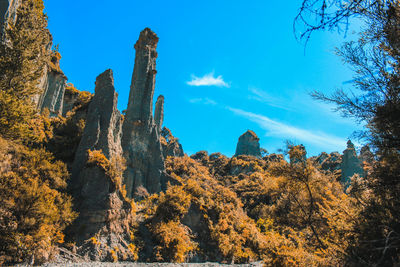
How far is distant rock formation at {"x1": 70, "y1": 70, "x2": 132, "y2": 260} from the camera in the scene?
14273 mm

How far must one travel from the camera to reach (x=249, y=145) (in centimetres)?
8712

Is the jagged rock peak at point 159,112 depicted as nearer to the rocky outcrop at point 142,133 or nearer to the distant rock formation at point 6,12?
the rocky outcrop at point 142,133

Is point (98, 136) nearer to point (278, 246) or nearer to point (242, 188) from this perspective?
point (278, 246)

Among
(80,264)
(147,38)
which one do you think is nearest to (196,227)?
(80,264)

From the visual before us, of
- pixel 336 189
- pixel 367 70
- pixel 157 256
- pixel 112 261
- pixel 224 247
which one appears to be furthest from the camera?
pixel 224 247

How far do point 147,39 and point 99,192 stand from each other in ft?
106

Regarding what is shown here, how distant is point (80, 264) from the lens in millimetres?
11688

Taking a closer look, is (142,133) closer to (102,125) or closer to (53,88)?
(53,88)

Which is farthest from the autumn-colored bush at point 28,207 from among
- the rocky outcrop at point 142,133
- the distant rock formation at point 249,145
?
the distant rock formation at point 249,145

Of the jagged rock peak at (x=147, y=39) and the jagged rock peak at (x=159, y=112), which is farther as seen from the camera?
the jagged rock peak at (x=159, y=112)

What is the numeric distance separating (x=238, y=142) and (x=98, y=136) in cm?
7626

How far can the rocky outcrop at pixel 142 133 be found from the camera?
100.0 ft

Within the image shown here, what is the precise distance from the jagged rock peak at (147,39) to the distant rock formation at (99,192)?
76.6 feet

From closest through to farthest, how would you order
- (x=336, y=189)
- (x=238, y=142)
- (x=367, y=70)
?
(x=367, y=70)
(x=336, y=189)
(x=238, y=142)
